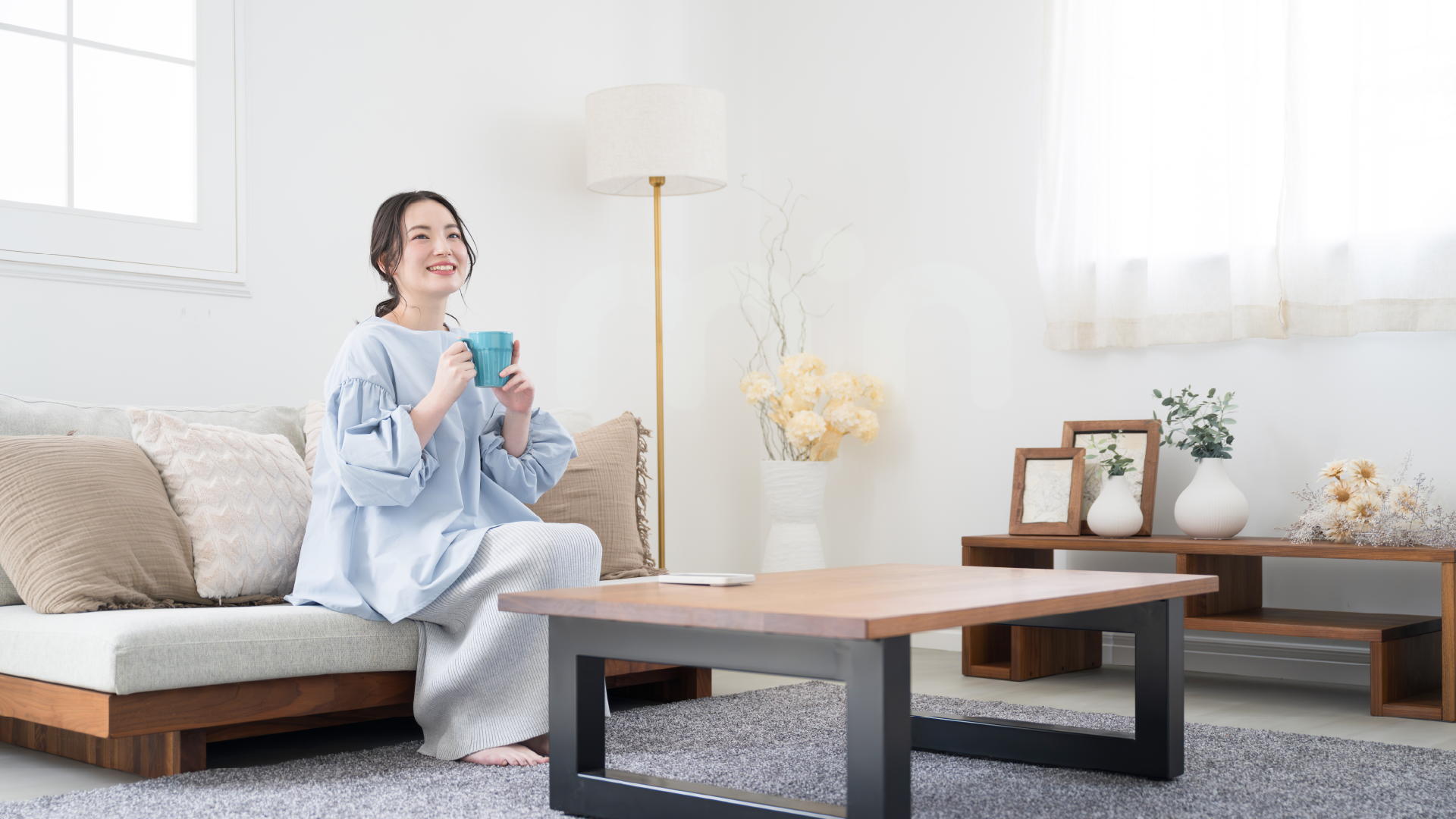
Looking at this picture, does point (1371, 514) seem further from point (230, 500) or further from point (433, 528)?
point (230, 500)

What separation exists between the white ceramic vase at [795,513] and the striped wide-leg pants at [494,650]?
1.72m

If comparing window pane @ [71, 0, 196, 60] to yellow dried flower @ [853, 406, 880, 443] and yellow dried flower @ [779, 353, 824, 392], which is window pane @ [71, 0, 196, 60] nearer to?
yellow dried flower @ [779, 353, 824, 392]

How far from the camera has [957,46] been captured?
4031 mm

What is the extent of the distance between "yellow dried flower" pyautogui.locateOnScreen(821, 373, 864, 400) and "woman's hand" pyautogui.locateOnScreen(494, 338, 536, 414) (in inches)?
65.1

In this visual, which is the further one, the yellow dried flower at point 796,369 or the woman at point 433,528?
the yellow dried flower at point 796,369

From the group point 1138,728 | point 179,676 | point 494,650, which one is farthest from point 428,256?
point 1138,728

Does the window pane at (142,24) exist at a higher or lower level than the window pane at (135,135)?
higher

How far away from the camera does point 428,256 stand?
244 centimetres

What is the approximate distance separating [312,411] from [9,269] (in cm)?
73

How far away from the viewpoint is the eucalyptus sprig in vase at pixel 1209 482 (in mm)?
3166

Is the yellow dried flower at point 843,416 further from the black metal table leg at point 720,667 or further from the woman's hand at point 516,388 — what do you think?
the black metal table leg at point 720,667

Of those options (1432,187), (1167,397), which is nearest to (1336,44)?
(1432,187)

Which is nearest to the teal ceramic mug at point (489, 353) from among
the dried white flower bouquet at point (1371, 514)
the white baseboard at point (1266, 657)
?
the white baseboard at point (1266, 657)

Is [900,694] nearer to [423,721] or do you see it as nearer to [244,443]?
[423,721]
